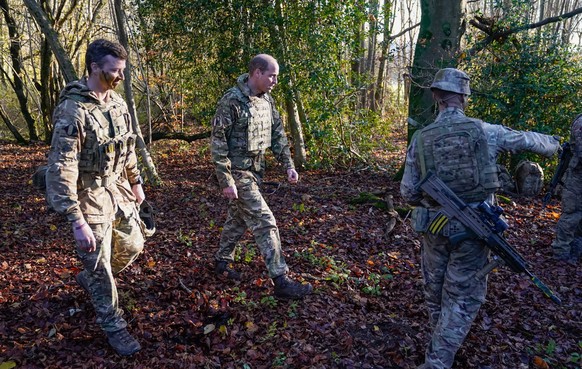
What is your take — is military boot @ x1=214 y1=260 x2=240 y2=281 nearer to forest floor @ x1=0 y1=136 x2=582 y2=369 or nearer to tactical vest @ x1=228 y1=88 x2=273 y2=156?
forest floor @ x1=0 y1=136 x2=582 y2=369

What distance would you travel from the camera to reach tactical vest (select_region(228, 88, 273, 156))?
405cm

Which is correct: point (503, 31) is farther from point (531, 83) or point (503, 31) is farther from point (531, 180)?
point (531, 180)

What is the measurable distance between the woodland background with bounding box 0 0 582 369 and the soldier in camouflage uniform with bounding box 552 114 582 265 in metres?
0.20

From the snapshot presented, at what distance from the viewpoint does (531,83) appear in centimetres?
735

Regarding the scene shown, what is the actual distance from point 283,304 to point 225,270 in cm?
87

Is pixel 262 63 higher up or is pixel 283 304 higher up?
pixel 262 63

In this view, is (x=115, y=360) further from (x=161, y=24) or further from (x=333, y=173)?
(x=161, y=24)

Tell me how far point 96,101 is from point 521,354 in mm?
3956

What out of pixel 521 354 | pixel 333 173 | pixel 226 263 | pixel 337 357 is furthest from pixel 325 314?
pixel 333 173

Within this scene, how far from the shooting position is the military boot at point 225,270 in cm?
452

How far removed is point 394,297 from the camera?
4.32 metres

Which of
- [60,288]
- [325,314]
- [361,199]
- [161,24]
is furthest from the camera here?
[161,24]

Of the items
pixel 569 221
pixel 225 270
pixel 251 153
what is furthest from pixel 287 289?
pixel 569 221

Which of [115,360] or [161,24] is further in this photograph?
[161,24]
